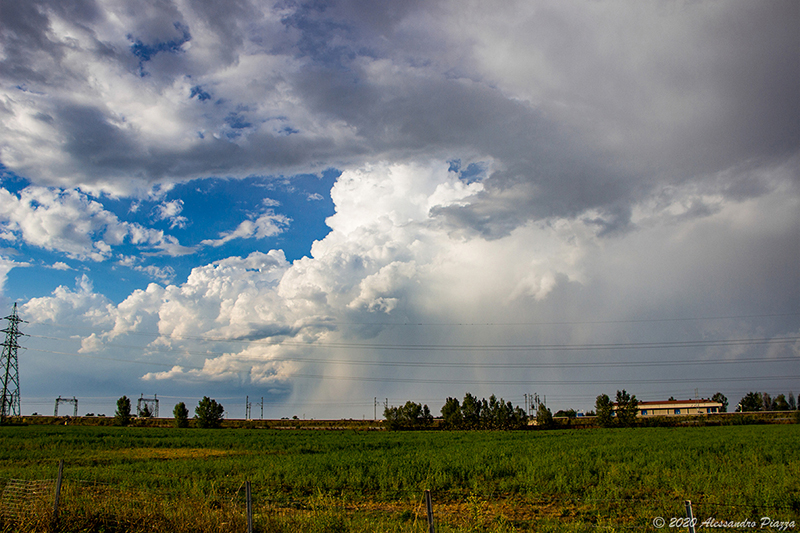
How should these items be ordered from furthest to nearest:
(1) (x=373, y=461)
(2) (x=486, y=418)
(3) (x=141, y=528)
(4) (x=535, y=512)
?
(2) (x=486, y=418), (1) (x=373, y=461), (4) (x=535, y=512), (3) (x=141, y=528)

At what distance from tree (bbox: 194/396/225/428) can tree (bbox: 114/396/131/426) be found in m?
20.2

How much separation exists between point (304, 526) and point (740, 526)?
39.8 feet

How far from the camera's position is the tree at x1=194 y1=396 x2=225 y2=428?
468 feet

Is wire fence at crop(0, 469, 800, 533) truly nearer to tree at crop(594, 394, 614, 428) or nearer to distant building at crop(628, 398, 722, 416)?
tree at crop(594, 394, 614, 428)

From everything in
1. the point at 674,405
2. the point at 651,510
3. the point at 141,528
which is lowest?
the point at 674,405

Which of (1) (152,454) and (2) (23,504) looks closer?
(2) (23,504)

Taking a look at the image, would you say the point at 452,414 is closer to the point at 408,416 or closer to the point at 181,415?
the point at 408,416

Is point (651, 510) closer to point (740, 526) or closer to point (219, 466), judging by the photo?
point (740, 526)

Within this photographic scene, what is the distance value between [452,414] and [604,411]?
46455mm

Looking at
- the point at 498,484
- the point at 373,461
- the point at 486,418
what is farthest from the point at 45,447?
the point at 486,418

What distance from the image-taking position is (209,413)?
147 metres

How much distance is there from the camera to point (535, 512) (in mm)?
16891

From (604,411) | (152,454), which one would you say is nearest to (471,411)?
(604,411)

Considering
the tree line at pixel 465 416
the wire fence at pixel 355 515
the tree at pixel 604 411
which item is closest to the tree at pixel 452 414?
the tree line at pixel 465 416
